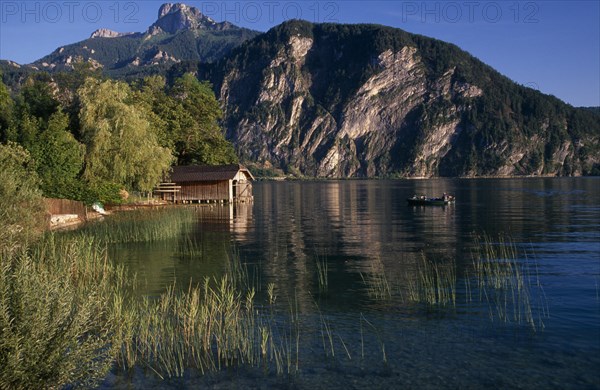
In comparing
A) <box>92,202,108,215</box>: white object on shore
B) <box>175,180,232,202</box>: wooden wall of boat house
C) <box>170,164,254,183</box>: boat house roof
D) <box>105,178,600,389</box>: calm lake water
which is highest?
<box>170,164,254,183</box>: boat house roof

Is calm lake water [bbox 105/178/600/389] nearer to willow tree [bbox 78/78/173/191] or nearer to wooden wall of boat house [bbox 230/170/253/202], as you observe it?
willow tree [bbox 78/78/173/191]

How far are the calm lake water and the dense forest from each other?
695 inches

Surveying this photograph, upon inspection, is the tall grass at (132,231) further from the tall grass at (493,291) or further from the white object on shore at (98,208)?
the tall grass at (493,291)

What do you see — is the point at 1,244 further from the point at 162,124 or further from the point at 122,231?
the point at 162,124

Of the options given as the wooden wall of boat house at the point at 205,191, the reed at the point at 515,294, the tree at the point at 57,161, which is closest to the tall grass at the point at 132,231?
the tree at the point at 57,161

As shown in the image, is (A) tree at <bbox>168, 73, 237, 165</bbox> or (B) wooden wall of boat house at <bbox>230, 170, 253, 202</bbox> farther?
(A) tree at <bbox>168, 73, 237, 165</bbox>

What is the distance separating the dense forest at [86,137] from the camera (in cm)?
5028

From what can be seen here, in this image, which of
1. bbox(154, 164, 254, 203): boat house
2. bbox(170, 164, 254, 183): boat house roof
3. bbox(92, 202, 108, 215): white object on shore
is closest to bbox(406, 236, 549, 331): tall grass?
bbox(92, 202, 108, 215): white object on shore

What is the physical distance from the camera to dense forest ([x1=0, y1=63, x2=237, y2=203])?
50.3 meters

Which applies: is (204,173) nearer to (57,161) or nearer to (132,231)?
(57,161)

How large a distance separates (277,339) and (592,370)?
799cm

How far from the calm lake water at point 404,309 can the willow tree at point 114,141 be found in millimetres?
21341

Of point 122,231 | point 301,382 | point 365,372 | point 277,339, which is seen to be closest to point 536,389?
point 365,372

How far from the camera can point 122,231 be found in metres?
37.8
